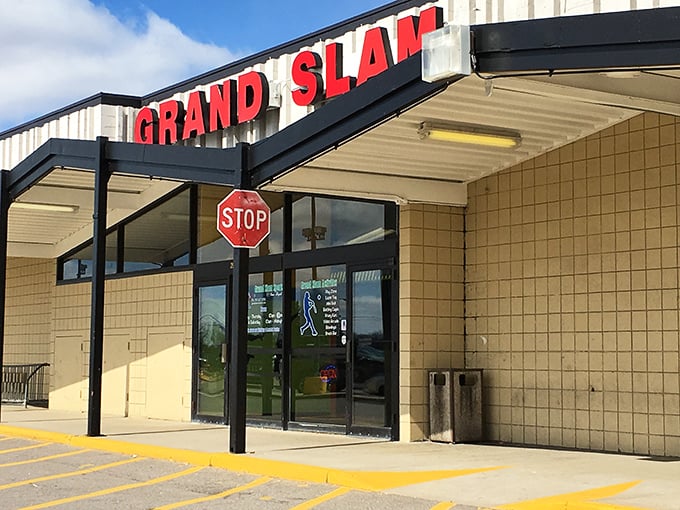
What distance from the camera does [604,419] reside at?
41.7 feet

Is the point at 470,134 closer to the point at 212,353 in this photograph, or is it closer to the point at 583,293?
the point at 583,293

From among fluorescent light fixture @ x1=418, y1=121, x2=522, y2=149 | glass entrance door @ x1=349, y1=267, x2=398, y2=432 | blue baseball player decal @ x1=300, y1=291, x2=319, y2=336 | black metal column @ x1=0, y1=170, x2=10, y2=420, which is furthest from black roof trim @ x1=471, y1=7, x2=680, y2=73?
black metal column @ x1=0, y1=170, x2=10, y2=420

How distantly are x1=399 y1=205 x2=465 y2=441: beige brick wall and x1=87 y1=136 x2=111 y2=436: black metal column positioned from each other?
14.0 feet

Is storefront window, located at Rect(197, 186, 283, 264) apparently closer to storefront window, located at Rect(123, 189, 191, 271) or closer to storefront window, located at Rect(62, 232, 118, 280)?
storefront window, located at Rect(123, 189, 191, 271)

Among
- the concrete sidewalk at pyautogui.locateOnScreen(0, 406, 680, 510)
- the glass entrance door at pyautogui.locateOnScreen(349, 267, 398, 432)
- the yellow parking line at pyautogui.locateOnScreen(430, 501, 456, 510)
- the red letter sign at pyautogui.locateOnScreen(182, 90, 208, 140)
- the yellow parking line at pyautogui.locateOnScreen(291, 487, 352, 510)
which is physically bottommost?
the yellow parking line at pyautogui.locateOnScreen(291, 487, 352, 510)

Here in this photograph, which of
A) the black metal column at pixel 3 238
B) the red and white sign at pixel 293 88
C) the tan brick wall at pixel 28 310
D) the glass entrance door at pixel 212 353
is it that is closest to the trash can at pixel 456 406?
the red and white sign at pixel 293 88

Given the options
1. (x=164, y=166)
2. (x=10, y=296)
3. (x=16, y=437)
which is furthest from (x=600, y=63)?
(x=10, y=296)

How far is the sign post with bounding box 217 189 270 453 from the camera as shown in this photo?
12805mm

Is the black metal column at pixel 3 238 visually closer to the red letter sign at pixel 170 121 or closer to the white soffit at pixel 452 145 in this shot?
the red letter sign at pixel 170 121

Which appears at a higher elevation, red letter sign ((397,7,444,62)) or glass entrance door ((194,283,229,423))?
red letter sign ((397,7,444,62))

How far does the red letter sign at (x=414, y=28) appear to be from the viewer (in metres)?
13.9

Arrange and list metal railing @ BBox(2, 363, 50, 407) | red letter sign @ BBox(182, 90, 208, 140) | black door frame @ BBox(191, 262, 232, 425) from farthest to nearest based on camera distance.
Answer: metal railing @ BBox(2, 363, 50, 407) < red letter sign @ BBox(182, 90, 208, 140) < black door frame @ BBox(191, 262, 232, 425)

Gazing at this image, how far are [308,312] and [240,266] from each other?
333cm

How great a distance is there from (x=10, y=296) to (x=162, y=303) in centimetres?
809
